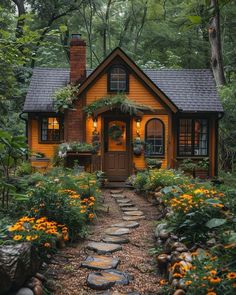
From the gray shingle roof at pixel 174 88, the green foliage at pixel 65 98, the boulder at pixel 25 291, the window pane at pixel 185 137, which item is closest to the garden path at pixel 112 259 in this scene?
the boulder at pixel 25 291

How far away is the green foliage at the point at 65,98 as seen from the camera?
45.4 ft

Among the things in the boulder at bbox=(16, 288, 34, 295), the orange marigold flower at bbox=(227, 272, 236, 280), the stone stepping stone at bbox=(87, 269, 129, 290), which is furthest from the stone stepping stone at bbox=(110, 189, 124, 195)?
the orange marigold flower at bbox=(227, 272, 236, 280)

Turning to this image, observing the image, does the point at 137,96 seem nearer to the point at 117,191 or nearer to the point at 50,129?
the point at 50,129

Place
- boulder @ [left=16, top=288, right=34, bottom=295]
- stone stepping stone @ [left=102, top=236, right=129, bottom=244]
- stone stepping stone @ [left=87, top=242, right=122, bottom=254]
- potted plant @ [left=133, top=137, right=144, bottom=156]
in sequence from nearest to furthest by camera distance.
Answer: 1. boulder @ [left=16, top=288, right=34, bottom=295]
2. stone stepping stone @ [left=87, top=242, right=122, bottom=254]
3. stone stepping stone @ [left=102, top=236, right=129, bottom=244]
4. potted plant @ [left=133, top=137, right=144, bottom=156]

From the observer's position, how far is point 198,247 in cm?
502

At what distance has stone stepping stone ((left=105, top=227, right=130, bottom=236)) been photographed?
7152 mm

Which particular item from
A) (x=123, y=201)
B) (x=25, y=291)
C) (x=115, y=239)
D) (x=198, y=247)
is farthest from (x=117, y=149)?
(x=25, y=291)

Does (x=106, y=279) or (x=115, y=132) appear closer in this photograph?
(x=106, y=279)

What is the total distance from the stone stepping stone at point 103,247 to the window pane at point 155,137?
839 centimetres

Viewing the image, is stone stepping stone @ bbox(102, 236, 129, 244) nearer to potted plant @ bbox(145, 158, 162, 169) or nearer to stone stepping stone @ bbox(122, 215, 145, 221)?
stone stepping stone @ bbox(122, 215, 145, 221)

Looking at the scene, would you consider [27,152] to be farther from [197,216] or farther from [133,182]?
[133,182]

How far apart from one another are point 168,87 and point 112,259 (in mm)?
11556

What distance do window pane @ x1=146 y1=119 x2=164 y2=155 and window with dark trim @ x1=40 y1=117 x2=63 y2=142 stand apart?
3556 millimetres

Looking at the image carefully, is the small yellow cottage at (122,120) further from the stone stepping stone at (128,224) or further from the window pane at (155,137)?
the stone stepping stone at (128,224)
